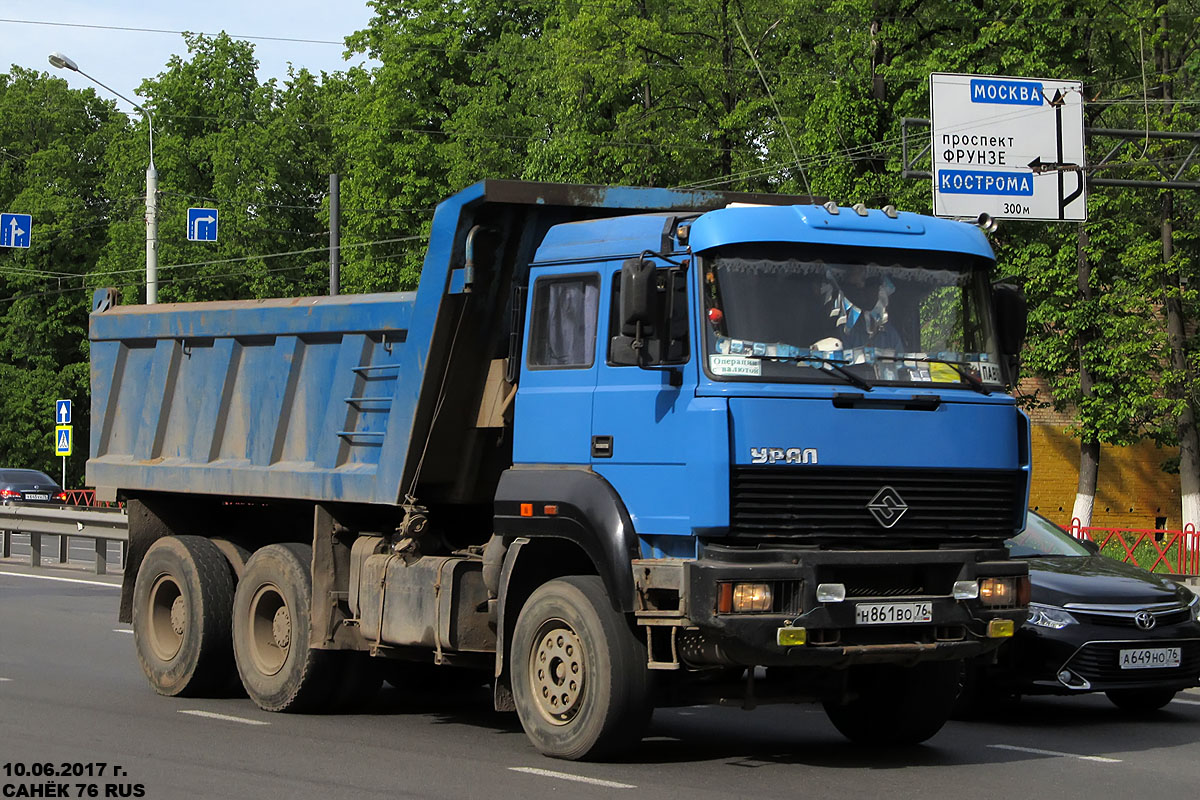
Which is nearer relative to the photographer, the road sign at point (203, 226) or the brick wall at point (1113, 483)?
the road sign at point (203, 226)

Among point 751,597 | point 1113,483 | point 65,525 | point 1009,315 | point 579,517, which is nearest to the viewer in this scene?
point 751,597

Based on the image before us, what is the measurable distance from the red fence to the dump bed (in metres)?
13.9

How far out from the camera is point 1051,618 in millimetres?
11516

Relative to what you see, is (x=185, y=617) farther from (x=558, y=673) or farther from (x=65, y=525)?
(x=65, y=525)

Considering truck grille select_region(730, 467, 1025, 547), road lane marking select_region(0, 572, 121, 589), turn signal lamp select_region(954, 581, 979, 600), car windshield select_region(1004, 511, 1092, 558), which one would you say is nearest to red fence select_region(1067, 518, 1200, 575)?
car windshield select_region(1004, 511, 1092, 558)

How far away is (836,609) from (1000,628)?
1.11 m

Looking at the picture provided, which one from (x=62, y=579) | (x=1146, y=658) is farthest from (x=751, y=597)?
(x=62, y=579)

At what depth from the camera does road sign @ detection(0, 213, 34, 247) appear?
4131 cm

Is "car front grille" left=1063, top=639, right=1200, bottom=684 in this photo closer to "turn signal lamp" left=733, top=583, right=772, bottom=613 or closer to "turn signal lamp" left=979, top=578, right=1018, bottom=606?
"turn signal lamp" left=979, top=578, right=1018, bottom=606

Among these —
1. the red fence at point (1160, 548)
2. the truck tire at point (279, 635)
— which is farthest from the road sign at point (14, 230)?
the truck tire at point (279, 635)

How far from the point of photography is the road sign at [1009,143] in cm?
2600

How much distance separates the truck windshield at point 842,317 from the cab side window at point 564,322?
36.1 inches

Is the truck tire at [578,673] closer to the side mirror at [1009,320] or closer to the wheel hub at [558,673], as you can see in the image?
the wheel hub at [558,673]

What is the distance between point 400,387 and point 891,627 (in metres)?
3.54
